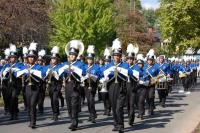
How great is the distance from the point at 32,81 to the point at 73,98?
117cm

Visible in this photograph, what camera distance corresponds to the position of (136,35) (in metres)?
60.1

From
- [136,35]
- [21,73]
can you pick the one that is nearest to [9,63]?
[21,73]

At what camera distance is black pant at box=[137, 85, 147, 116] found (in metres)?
15.7

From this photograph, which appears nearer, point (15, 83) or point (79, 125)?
point (79, 125)

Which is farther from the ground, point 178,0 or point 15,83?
point 178,0

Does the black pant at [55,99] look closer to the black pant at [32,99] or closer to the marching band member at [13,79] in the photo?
the marching band member at [13,79]

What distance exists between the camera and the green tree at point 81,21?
48312mm

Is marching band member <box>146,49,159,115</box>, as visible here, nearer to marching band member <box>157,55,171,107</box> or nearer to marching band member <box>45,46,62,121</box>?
marching band member <box>157,55,171,107</box>

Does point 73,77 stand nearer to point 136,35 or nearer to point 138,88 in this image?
point 138,88

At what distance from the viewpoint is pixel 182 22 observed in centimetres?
1427

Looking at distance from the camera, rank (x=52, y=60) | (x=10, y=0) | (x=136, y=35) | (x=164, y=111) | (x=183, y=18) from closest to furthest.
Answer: (x=183, y=18) < (x=52, y=60) < (x=164, y=111) < (x=10, y=0) < (x=136, y=35)

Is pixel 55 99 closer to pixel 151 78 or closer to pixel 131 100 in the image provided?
pixel 131 100

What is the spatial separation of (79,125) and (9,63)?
10.1 feet

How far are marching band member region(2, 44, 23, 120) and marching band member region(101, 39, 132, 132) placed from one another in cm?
350
